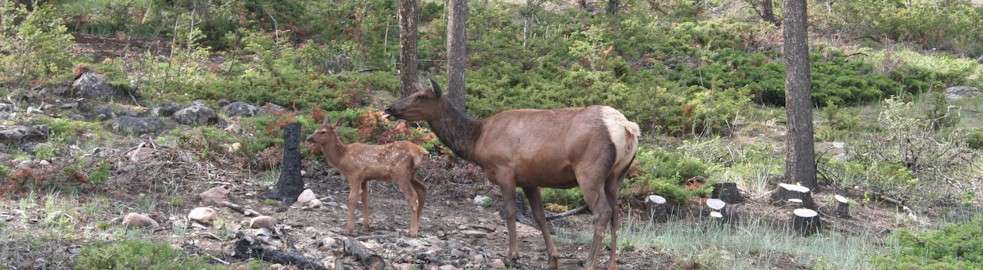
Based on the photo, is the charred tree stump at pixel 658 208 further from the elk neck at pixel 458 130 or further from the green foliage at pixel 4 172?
the green foliage at pixel 4 172

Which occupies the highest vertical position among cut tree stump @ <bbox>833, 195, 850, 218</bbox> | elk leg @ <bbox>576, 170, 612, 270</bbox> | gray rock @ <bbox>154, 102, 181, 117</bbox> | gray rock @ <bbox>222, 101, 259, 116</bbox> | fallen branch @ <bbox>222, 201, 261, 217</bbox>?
elk leg @ <bbox>576, 170, 612, 270</bbox>

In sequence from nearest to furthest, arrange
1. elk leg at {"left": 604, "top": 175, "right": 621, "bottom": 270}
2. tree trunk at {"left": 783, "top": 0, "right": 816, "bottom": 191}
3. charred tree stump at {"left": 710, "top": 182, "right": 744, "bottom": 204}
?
elk leg at {"left": 604, "top": 175, "right": 621, "bottom": 270}
charred tree stump at {"left": 710, "top": 182, "right": 744, "bottom": 204}
tree trunk at {"left": 783, "top": 0, "right": 816, "bottom": 191}

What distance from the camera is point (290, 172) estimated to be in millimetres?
11562

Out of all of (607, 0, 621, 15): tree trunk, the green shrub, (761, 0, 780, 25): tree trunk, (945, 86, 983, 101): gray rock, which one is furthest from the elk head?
(761, 0, 780, 25): tree trunk

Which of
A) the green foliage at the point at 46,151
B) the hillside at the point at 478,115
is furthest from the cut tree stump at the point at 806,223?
the green foliage at the point at 46,151

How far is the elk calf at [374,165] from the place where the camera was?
33.5 ft

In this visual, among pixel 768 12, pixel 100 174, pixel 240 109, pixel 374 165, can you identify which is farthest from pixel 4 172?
pixel 768 12

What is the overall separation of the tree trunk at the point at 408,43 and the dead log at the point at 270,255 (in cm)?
841

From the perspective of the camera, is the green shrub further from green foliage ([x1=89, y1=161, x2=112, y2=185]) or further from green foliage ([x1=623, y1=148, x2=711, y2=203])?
green foliage ([x1=89, y1=161, x2=112, y2=185])

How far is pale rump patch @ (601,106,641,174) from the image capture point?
890cm

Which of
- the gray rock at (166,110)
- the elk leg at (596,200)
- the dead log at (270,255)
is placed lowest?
the gray rock at (166,110)

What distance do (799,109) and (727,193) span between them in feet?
5.87

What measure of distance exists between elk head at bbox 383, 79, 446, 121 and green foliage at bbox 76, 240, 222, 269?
237cm

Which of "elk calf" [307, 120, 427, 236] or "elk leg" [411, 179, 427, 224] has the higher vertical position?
"elk calf" [307, 120, 427, 236]
